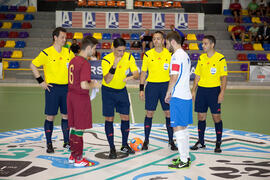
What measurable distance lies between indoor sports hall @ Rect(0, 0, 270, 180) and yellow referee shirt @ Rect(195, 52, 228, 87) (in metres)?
1.47

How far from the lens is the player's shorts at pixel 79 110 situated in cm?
568

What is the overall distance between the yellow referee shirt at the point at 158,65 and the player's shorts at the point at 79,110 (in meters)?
1.74

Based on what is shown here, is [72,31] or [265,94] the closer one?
[265,94]

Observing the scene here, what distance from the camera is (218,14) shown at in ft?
91.2

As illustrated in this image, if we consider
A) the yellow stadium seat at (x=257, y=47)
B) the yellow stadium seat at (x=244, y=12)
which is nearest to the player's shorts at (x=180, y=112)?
the yellow stadium seat at (x=257, y=47)

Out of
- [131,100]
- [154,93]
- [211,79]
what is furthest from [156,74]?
[131,100]

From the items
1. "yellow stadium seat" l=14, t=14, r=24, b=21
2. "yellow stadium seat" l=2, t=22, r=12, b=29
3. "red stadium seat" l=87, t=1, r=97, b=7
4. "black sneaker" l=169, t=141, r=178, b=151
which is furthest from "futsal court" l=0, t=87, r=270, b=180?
"yellow stadium seat" l=14, t=14, r=24, b=21

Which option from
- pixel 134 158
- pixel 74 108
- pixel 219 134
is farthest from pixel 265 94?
pixel 74 108

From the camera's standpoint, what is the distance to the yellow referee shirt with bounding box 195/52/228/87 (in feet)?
21.8

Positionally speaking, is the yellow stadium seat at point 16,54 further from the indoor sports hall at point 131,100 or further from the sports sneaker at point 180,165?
the sports sneaker at point 180,165

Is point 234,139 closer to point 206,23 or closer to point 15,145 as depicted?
point 15,145

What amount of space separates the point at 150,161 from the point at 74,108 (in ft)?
5.80

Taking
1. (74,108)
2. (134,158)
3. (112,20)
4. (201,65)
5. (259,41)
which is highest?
(112,20)

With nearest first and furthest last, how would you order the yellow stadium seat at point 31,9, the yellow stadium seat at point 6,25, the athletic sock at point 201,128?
the athletic sock at point 201,128 → the yellow stadium seat at point 6,25 → the yellow stadium seat at point 31,9
